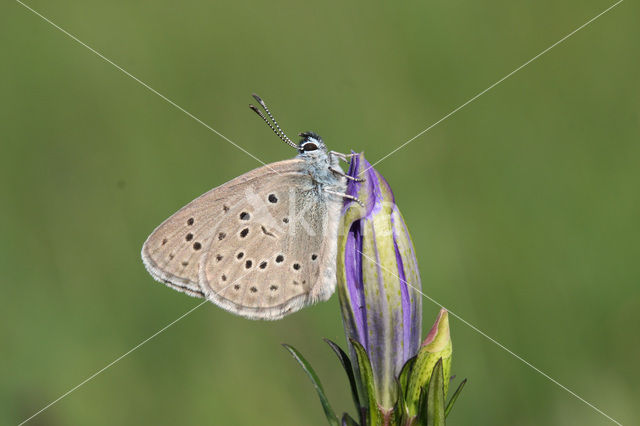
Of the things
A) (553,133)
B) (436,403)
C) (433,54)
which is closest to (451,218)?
(553,133)

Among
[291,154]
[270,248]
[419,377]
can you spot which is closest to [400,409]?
[419,377]

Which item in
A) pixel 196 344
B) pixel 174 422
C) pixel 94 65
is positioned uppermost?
pixel 94 65

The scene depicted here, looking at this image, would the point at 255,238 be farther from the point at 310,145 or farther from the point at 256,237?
the point at 310,145

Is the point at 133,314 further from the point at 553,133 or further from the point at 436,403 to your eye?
the point at 553,133

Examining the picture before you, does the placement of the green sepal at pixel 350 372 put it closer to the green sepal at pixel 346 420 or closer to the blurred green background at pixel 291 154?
the green sepal at pixel 346 420

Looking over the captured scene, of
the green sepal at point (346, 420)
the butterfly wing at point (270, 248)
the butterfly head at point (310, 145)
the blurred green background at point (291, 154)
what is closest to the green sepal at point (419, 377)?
the green sepal at point (346, 420)
